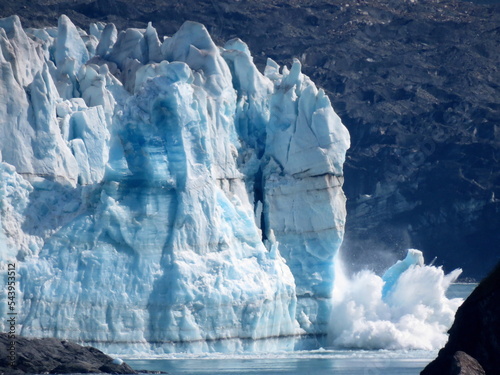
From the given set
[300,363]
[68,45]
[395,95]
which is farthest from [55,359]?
[395,95]

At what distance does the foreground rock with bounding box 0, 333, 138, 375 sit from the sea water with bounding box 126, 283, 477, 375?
1563mm

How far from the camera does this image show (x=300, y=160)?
165ft

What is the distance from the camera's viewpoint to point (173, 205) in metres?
45.5

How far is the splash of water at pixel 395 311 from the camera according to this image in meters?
50.6

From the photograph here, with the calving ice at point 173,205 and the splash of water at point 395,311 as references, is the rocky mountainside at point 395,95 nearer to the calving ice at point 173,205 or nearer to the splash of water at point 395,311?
the splash of water at point 395,311

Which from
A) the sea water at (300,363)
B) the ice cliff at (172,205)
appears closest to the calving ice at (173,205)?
the ice cliff at (172,205)

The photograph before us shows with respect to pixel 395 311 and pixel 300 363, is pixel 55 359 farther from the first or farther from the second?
pixel 395 311

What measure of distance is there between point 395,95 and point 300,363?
75235mm

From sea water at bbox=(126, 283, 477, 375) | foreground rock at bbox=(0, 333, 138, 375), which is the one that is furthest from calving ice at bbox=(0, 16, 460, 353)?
foreground rock at bbox=(0, 333, 138, 375)

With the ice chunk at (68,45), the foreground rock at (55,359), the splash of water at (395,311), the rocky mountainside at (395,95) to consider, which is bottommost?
the foreground rock at (55,359)

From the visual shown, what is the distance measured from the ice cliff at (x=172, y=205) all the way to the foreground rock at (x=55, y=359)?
2.48 meters

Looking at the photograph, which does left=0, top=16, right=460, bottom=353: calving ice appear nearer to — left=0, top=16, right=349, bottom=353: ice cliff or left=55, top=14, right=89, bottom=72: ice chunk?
left=0, top=16, right=349, bottom=353: ice cliff

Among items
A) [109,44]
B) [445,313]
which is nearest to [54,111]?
[109,44]

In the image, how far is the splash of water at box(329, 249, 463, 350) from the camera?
50.6m
